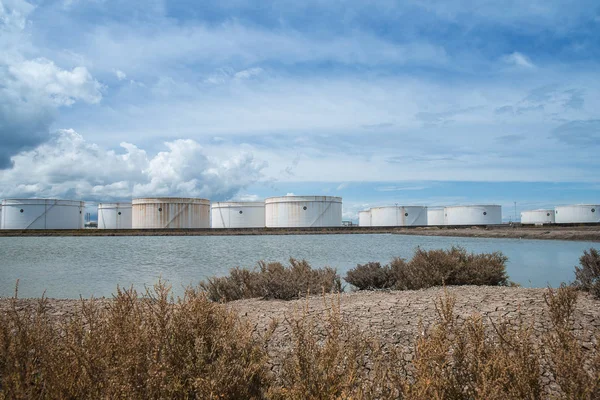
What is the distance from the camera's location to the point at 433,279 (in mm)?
9250

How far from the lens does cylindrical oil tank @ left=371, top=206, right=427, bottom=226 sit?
230 feet

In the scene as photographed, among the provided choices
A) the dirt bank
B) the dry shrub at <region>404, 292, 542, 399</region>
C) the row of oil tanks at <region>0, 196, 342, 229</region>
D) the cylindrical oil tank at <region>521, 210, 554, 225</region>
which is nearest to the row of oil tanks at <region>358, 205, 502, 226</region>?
the row of oil tanks at <region>0, 196, 342, 229</region>

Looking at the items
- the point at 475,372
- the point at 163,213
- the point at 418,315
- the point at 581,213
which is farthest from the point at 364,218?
the point at 475,372

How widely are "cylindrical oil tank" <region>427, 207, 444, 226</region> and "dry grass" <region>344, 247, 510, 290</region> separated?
222 ft

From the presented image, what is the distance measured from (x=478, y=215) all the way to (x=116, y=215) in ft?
192

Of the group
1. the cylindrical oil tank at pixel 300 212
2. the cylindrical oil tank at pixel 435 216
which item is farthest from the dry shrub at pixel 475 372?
the cylindrical oil tank at pixel 435 216

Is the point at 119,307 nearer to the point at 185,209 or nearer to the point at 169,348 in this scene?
the point at 169,348

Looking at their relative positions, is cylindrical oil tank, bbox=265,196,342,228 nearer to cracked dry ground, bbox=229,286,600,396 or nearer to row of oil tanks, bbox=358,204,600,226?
row of oil tanks, bbox=358,204,600,226

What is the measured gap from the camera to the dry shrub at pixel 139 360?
2.74 metres

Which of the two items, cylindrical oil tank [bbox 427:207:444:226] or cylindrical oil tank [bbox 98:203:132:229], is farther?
cylindrical oil tank [bbox 427:207:444:226]

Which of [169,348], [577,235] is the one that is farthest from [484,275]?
[577,235]

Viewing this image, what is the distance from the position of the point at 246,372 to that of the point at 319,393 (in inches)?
25.0

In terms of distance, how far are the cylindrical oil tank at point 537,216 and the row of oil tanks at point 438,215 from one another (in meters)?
14.7

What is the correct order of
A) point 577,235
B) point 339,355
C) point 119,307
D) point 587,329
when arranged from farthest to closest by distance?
point 577,235 < point 587,329 < point 119,307 < point 339,355
